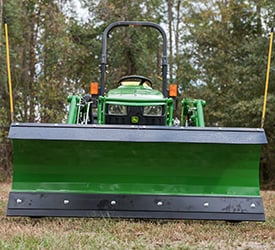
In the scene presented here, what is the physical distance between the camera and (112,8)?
51.8ft

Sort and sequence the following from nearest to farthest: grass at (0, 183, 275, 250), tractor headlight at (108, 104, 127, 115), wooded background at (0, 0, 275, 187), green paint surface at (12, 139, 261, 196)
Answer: grass at (0, 183, 275, 250) < green paint surface at (12, 139, 261, 196) < tractor headlight at (108, 104, 127, 115) < wooded background at (0, 0, 275, 187)

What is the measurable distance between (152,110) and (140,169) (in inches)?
47.4

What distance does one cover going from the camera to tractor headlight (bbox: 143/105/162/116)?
17.8 ft

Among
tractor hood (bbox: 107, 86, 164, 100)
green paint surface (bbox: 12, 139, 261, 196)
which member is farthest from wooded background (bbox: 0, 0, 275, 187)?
green paint surface (bbox: 12, 139, 261, 196)

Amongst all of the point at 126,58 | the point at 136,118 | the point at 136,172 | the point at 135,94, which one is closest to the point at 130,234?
the point at 136,172

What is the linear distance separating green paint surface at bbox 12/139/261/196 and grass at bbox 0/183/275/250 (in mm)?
290

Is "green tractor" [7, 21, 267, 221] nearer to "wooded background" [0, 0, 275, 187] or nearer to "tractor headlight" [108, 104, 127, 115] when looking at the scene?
"tractor headlight" [108, 104, 127, 115]

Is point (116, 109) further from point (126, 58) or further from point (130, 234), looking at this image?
point (126, 58)

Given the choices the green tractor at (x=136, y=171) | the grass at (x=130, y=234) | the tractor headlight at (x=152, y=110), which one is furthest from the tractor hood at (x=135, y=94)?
the grass at (x=130, y=234)

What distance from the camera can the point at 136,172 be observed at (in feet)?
14.4

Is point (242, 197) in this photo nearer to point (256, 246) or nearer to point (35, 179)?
point (256, 246)

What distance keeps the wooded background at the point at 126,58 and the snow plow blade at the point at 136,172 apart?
33.9 feet

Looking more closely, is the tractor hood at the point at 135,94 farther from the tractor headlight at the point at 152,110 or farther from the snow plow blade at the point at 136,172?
the snow plow blade at the point at 136,172

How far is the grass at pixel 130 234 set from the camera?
3.34 meters
